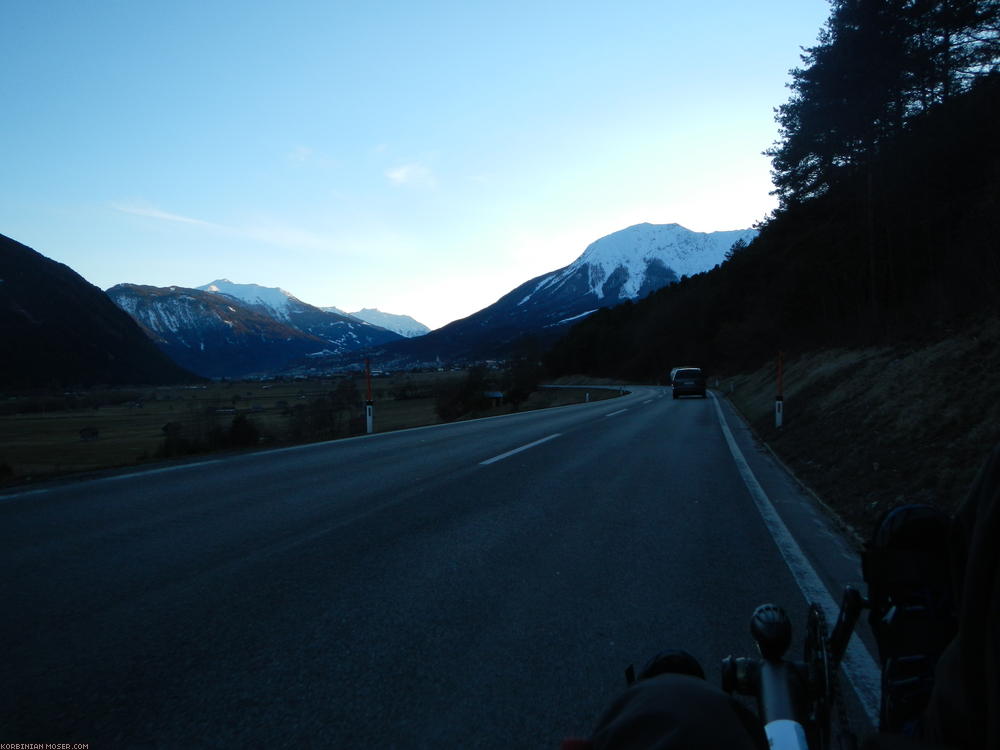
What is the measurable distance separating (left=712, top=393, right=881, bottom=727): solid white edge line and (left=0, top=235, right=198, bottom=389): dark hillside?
1717 inches

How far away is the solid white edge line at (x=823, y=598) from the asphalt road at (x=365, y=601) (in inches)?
4.1

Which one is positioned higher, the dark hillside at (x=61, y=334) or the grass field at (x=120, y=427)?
the dark hillside at (x=61, y=334)

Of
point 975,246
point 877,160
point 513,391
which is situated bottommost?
point 513,391

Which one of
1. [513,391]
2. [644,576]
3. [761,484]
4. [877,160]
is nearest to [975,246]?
[877,160]

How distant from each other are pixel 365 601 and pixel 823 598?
120 inches

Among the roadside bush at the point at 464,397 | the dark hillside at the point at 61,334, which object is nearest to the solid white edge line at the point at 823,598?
the roadside bush at the point at 464,397

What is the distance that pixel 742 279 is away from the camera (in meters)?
68.7

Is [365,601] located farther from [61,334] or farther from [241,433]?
[61,334]

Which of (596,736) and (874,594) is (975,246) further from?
(596,736)

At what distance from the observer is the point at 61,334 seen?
67188mm

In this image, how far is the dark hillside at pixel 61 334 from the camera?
4947 cm

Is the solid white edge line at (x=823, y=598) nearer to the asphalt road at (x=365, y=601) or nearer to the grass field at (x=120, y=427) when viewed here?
the asphalt road at (x=365, y=601)

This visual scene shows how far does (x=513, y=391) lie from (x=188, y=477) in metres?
51.0

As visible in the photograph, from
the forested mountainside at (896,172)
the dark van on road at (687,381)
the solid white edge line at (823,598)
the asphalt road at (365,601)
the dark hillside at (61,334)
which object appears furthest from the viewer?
the dark hillside at (61,334)
